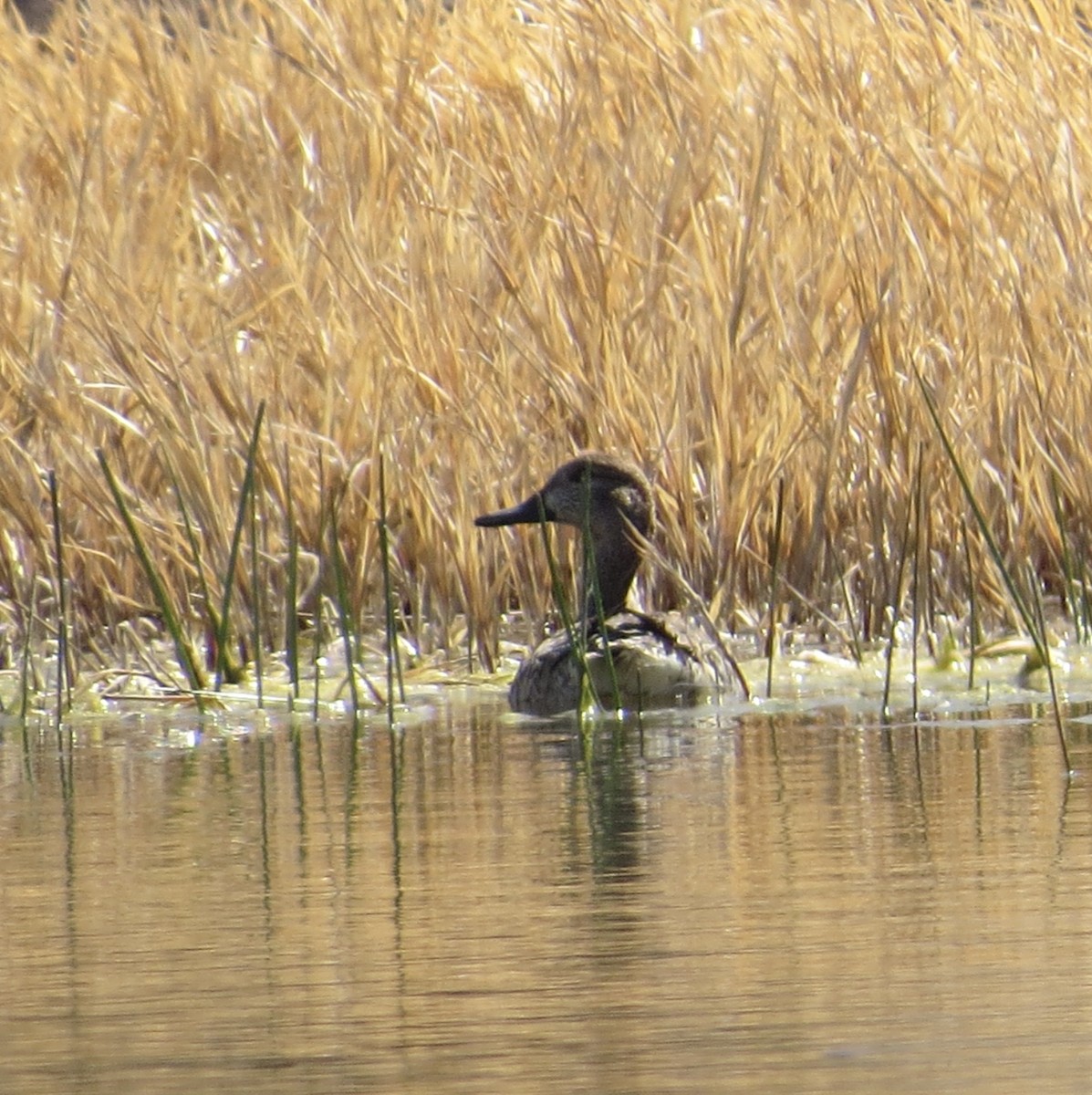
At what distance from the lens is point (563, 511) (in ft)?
18.7

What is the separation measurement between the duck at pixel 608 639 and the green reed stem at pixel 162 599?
2.05 ft

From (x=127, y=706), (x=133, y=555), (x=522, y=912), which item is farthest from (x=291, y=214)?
(x=522, y=912)

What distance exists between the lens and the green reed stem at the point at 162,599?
17.0 feet

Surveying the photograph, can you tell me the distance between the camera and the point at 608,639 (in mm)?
5602

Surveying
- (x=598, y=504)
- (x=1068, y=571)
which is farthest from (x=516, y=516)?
(x=1068, y=571)

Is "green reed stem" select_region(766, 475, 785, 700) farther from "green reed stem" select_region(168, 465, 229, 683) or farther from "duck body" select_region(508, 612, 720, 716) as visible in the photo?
"green reed stem" select_region(168, 465, 229, 683)

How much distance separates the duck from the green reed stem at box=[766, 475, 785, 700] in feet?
0.35

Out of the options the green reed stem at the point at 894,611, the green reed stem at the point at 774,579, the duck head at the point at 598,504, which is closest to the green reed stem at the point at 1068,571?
the green reed stem at the point at 894,611

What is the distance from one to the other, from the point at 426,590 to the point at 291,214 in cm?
165

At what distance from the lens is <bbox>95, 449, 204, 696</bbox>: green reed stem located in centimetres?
518

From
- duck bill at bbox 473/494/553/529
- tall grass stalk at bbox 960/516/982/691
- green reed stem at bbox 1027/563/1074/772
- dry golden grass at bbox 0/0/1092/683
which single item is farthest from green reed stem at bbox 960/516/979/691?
duck bill at bbox 473/494/553/529

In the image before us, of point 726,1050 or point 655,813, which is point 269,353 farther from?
point 726,1050

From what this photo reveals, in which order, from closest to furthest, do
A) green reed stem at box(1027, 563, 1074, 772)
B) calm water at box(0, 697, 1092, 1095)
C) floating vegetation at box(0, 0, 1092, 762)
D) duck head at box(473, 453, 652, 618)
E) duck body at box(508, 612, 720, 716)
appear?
calm water at box(0, 697, 1092, 1095) → green reed stem at box(1027, 563, 1074, 772) → duck body at box(508, 612, 720, 716) → duck head at box(473, 453, 652, 618) → floating vegetation at box(0, 0, 1092, 762)

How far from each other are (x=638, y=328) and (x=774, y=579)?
1.03 m
